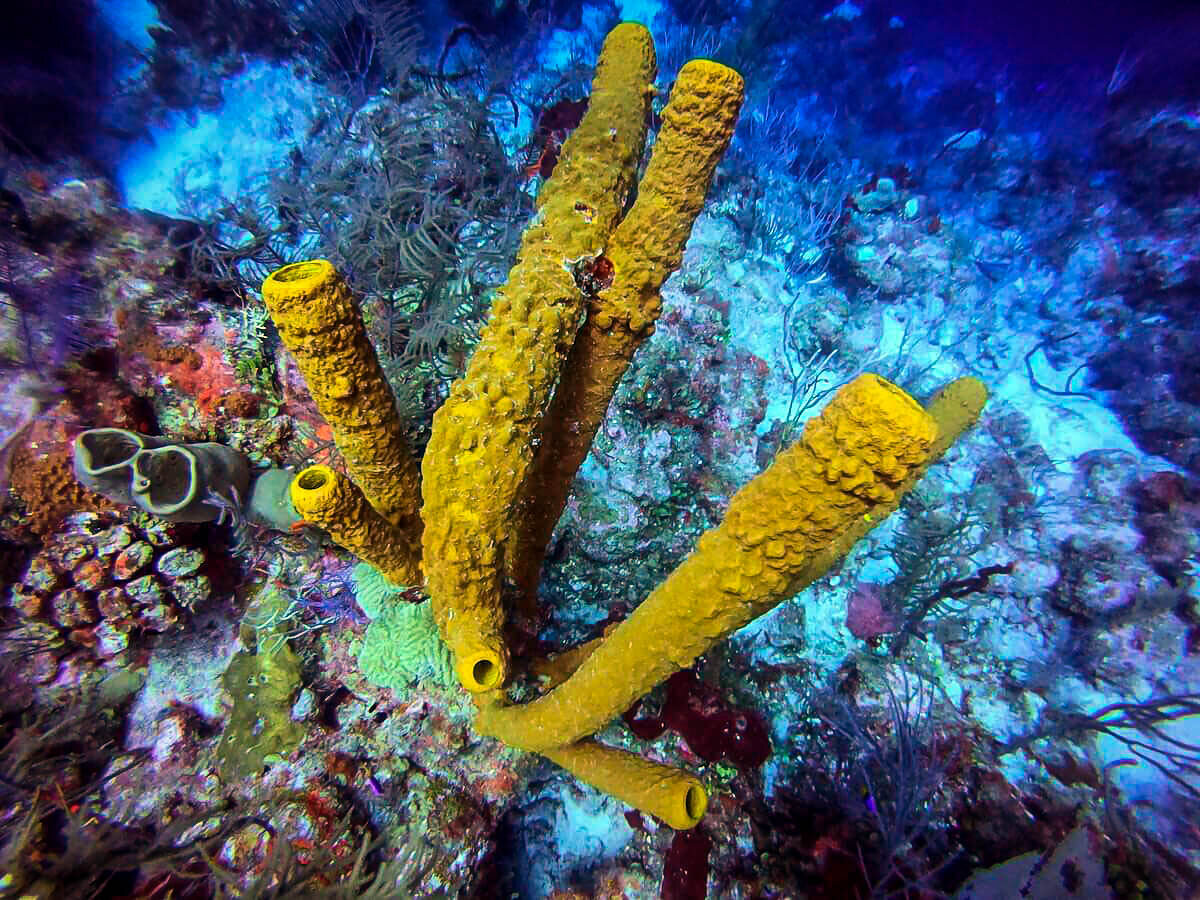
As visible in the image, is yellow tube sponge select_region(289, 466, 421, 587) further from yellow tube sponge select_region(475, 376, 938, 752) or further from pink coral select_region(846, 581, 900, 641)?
pink coral select_region(846, 581, 900, 641)

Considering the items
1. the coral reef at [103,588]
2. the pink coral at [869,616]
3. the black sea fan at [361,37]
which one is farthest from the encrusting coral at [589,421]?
the black sea fan at [361,37]

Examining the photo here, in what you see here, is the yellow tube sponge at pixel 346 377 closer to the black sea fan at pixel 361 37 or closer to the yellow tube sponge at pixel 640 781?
the yellow tube sponge at pixel 640 781

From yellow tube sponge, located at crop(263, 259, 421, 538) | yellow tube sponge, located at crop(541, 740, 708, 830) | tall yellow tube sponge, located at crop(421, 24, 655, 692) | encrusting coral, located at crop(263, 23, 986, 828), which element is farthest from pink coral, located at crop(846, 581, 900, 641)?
yellow tube sponge, located at crop(263, 259, 421, 538)

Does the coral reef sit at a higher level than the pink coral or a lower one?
lower

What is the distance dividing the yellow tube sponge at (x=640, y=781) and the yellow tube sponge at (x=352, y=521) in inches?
43.3

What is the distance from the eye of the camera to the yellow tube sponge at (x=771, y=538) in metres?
1.06

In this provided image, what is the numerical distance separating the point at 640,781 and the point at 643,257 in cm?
205

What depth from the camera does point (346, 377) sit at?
1.60 meters

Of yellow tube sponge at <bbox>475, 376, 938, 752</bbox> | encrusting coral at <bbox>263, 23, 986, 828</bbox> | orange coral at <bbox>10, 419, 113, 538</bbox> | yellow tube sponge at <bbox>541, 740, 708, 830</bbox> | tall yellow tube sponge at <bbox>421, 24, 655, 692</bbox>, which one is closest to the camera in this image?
yellow tube sponge at <bbox>475, 376, 938, 752</bbox>

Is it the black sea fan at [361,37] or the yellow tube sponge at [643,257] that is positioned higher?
the black sea fan at [361,37]

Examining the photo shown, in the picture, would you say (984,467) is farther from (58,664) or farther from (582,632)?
(58,664)

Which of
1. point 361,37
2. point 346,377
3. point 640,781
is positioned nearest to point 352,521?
point 346,377

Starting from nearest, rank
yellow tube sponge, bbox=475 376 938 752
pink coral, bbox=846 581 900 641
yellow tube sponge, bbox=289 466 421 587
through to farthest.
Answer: yellow tube sponge, bbox=475 376 938 752, yellow tube sponge, bbox=289 466 421 587, pink coral, bbox=846 581 900 641

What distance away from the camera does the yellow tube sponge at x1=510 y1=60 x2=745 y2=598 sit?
1.55m
